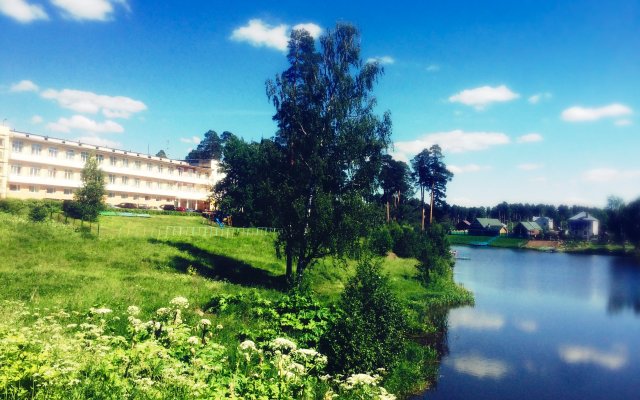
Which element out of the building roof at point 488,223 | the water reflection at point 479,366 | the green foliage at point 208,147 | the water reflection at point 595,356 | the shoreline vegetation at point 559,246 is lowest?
the water reflection at point 595,356

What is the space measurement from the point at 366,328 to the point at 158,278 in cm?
1324

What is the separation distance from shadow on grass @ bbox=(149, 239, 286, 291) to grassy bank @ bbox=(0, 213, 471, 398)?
0.25 ft

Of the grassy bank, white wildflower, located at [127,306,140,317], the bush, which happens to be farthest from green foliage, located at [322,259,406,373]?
the bush

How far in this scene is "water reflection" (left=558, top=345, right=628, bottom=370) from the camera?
67.8ft

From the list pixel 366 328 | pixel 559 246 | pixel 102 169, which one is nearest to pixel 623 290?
pixel 366 328

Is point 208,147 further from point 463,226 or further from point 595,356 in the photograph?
point 595,356

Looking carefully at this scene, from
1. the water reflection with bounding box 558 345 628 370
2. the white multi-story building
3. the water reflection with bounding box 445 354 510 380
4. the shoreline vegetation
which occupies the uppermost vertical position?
the white multi-story building

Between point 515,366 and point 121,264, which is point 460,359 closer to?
point 515,366

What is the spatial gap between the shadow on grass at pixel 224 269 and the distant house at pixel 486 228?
131 meters

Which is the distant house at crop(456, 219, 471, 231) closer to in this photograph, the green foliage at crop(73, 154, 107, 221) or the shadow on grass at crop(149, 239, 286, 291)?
the shadow on grass at crop(149, 239, 286, 291)

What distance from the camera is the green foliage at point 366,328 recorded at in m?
14.1

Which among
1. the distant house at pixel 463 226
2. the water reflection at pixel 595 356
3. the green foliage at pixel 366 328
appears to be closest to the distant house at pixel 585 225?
the distant house at pixel 463 226

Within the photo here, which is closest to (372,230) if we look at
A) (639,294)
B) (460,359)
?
(460,359)

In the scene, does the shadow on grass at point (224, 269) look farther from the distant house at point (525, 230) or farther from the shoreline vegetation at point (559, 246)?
the distant house at point (525, 230)
